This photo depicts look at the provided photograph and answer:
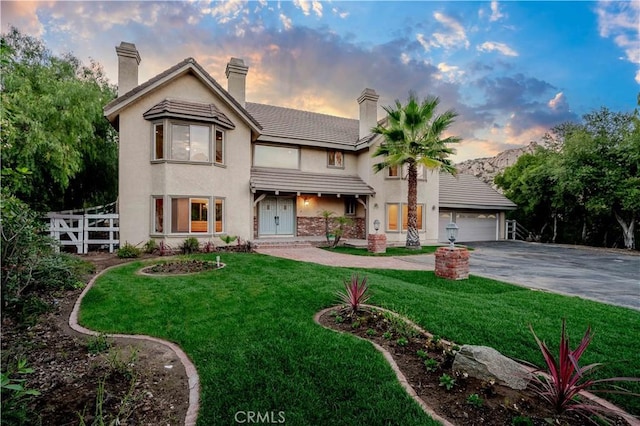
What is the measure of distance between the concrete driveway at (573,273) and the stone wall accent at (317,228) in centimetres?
656

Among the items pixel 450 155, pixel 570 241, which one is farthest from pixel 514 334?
pixel 570 241

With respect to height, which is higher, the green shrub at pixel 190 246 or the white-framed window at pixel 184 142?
the white-framed window at pixel 184 142

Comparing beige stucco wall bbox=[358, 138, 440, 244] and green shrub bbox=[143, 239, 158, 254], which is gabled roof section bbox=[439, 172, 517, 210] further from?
green shrub bbox=[143, 239, 158, 254]

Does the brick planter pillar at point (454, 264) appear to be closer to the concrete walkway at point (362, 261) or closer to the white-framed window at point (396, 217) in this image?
the concrete walkway at point (362, 261)

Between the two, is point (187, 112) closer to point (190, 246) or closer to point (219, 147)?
point (219, 147)

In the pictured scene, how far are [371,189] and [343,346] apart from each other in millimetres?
13766

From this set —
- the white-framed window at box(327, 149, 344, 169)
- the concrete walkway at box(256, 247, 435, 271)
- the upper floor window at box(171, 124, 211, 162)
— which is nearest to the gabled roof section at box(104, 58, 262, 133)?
the upper floor window at box(171, 124, 211, 162)

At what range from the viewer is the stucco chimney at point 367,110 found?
1798 centimetres

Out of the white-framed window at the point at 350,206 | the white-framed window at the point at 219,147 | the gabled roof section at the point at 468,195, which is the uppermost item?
the white-framed window at the point at 219,147

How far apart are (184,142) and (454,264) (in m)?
11.6

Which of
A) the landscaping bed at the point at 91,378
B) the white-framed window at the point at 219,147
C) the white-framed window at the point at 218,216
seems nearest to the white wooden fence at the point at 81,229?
the white-framed window at the point at 218,216

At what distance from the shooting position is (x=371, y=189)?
Answer: 17.1 metres

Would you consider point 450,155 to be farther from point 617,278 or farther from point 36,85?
point 36,85

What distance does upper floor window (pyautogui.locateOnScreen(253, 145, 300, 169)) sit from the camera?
644 inches
